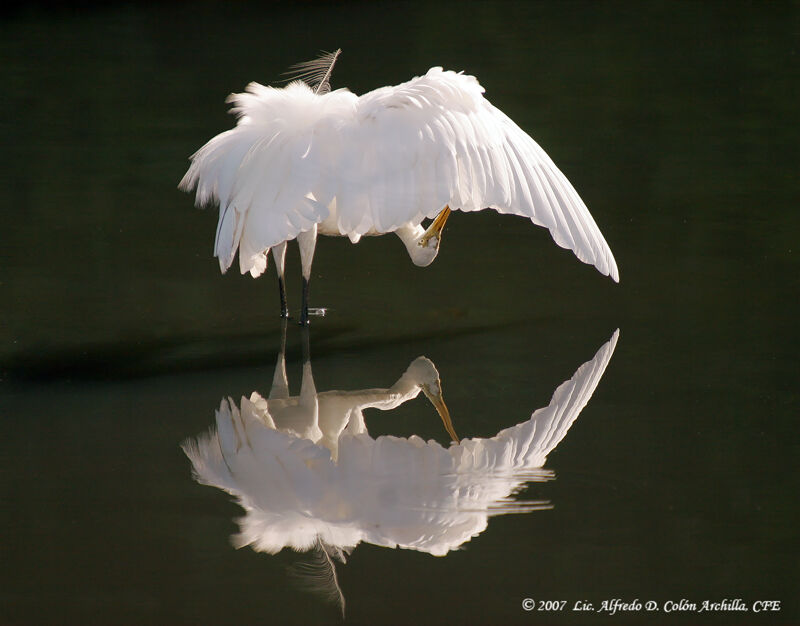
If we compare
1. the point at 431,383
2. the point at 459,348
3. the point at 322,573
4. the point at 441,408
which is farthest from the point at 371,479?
the point at 459,348

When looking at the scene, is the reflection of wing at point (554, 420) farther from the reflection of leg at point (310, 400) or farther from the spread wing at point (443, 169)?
the reflection of leg at point (310, 400)

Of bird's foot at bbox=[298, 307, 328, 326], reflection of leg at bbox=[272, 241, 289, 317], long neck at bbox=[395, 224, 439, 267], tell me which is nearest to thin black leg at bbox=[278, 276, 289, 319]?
reflection of leg at bbox=[272, 241, 289, 317]

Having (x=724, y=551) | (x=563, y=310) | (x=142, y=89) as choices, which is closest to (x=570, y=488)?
(x=724, y=551)

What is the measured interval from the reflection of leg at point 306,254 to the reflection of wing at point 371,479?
1.40m

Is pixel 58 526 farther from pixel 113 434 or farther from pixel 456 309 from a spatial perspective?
pixel 456 309

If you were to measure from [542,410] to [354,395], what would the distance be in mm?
948

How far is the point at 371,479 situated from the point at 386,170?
196cm

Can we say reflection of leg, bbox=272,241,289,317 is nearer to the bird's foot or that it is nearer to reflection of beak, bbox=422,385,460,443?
the bird's foot

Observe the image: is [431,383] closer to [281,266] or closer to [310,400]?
[310,400]

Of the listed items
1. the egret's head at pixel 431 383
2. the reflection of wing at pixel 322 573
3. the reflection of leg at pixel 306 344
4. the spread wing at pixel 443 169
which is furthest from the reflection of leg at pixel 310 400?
the reflection of wing at pixel 322 573

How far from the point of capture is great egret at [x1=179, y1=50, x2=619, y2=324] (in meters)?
6.61

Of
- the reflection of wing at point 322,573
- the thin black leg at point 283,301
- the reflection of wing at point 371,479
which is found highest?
the thin black leg at point 283,301

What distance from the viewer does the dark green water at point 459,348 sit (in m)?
4.50

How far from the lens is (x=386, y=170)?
6652mm
